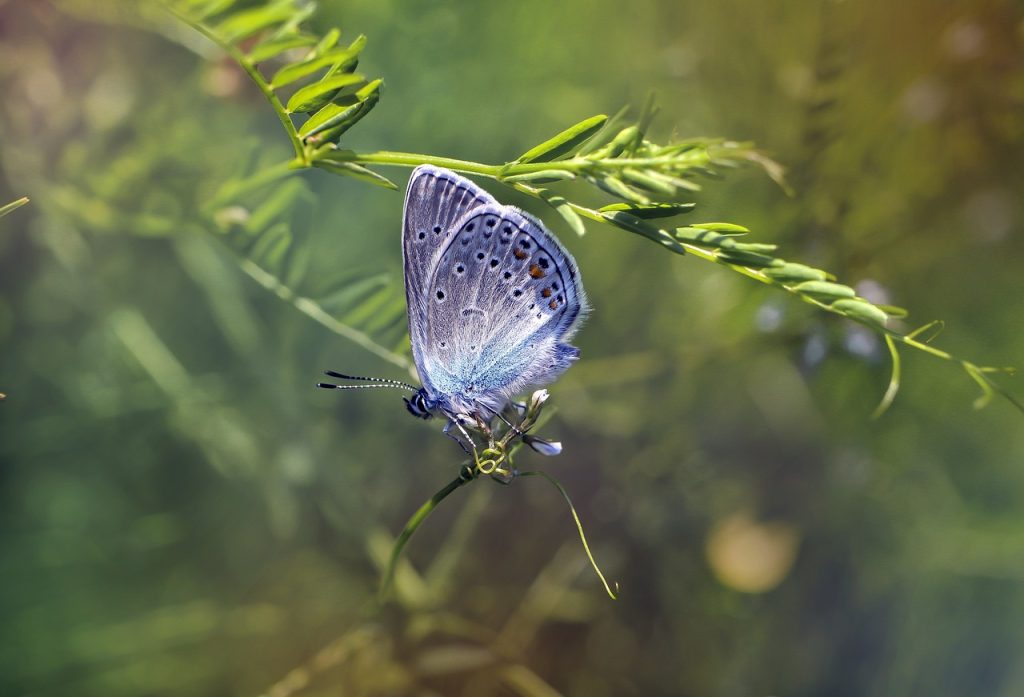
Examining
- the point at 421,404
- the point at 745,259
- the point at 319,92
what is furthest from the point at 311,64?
the point at 421,404

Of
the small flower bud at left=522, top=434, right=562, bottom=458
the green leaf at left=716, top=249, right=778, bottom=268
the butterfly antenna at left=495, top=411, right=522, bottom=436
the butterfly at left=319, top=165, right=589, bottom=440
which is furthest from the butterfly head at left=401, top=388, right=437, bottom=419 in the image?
the green leaf at left=716, top=249, right=778, bottom=268

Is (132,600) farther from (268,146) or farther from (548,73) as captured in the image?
(548,73)

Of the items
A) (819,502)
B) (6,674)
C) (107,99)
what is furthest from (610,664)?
(107,99)

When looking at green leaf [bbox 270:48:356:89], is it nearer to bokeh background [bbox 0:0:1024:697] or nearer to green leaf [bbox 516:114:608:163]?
green leaf [bbox 516:114:608:163]

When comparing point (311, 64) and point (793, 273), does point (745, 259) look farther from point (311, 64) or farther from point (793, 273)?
point (311, 64)

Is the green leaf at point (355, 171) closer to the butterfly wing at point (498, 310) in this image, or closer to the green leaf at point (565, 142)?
the green leaf at point (565, 142)
